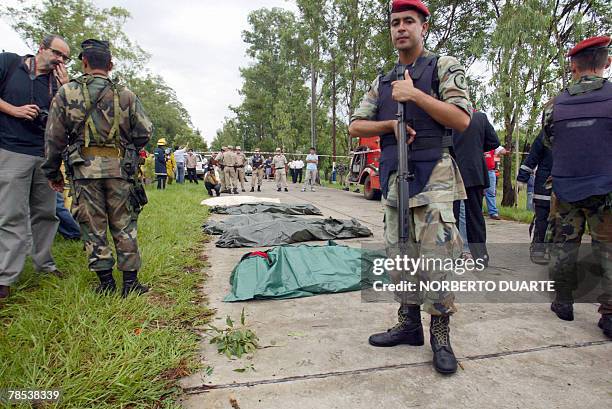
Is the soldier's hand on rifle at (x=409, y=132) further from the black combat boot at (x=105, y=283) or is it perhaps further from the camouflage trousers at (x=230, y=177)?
the camouflage trousers at (x=230, y=177)

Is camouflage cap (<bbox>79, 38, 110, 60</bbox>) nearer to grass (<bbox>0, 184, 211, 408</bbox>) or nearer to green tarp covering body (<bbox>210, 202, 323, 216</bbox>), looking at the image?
grass (<bbox>0, 184, 211, 408</bbox>)

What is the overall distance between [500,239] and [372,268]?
281cm

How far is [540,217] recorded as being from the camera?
4.11 m

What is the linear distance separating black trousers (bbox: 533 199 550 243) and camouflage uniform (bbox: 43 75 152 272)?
4.15 m

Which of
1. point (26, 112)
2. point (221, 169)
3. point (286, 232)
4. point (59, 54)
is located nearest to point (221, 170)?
point (221, 169)

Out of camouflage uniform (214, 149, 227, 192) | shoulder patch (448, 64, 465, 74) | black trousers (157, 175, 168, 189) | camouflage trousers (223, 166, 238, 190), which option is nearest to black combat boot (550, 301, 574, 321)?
shoulder patch (448, 64, 465, 74)

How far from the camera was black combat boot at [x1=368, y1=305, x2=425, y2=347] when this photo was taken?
2201 mm

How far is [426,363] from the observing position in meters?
2.01

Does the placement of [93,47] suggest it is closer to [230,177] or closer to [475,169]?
[475,169]

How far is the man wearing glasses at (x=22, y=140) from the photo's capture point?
2721 mm

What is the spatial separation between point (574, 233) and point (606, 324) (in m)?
0.63

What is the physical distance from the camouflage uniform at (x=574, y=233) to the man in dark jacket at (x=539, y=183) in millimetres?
818

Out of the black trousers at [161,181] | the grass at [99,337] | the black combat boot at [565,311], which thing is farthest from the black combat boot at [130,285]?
Answer: the black trousers at [161,181]

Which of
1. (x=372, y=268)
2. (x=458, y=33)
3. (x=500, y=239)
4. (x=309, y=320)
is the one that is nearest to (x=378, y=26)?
(x=458, y=33)
